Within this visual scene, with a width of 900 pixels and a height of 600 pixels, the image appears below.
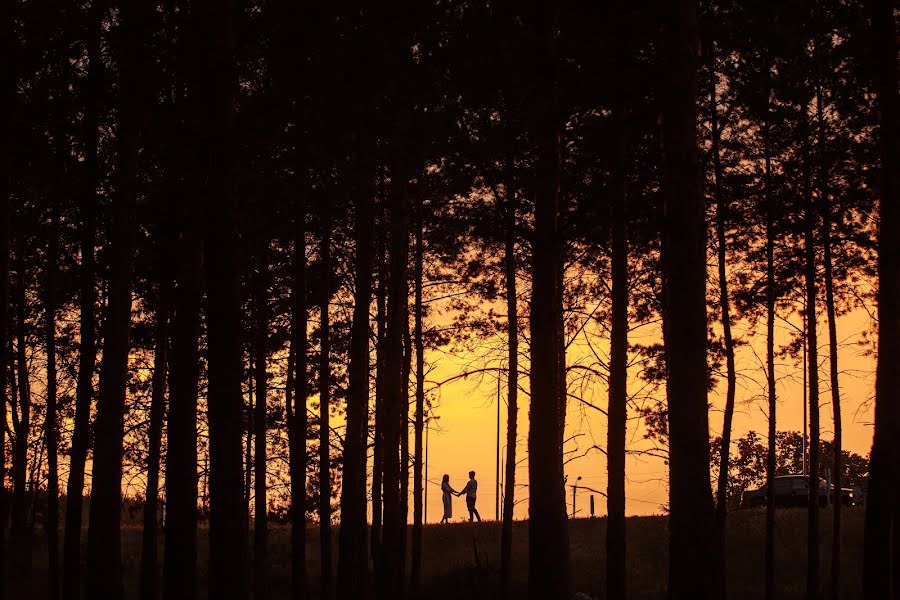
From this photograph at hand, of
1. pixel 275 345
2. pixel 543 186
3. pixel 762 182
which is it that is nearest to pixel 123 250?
pixel 543 186

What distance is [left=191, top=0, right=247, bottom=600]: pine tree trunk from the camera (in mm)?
9906

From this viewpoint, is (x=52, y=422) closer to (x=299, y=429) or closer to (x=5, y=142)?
(x=299, y=429)

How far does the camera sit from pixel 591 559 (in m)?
25.3

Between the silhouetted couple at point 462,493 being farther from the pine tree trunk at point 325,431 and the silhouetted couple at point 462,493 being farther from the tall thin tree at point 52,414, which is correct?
the tall thin tree at point 52,414

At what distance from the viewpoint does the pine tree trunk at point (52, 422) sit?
16578 millimetres

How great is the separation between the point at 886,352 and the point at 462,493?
62.1ft

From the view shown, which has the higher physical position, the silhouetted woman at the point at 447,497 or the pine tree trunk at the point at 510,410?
the pine tree trunk at the point at 510,410

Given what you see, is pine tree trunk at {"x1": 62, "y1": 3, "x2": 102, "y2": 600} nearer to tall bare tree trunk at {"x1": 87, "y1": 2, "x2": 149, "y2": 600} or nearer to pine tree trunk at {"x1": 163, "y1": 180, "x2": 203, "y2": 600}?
tall bare tree trunk at {"x1": 87, "y1": 2, "x2": 149, "y2": 600}

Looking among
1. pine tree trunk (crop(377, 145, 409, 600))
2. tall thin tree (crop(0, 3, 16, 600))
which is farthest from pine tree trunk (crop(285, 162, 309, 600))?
tall thin tree (crop(0, 3, 16, 600))

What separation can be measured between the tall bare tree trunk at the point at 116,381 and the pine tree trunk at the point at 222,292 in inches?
108

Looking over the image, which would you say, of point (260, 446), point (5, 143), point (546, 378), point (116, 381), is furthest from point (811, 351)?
point (5, 143)

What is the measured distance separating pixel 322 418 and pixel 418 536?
13.6 ft

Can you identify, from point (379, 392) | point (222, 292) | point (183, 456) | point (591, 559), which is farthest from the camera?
point (591, 559)

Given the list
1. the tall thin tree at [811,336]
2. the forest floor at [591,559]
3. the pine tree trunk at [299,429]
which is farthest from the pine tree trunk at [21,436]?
the tall thin tree at [811,336]
